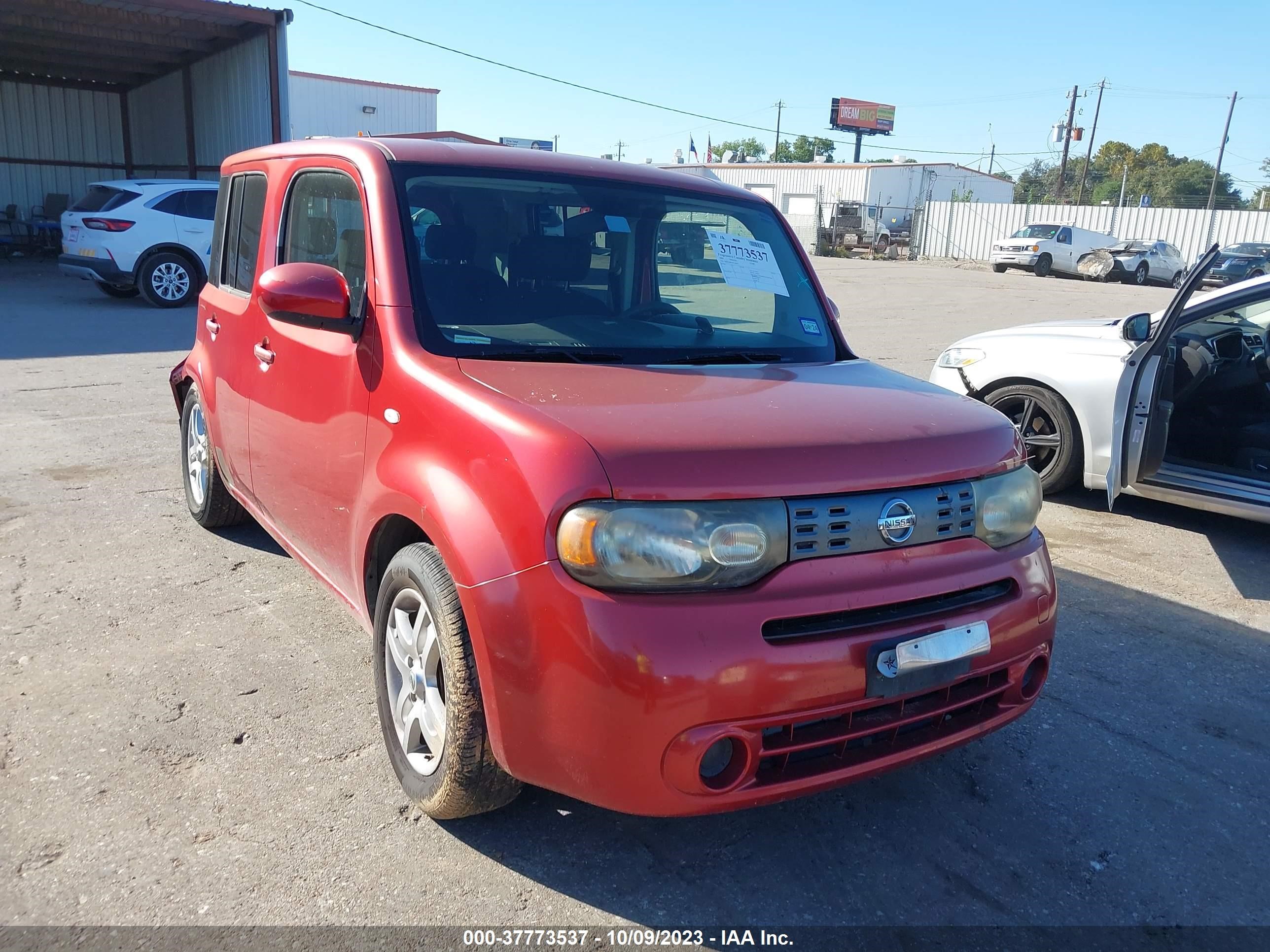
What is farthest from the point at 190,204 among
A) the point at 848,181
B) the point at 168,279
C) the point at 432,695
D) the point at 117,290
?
the point at 848,181

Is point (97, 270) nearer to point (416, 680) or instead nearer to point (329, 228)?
point (329, 228)

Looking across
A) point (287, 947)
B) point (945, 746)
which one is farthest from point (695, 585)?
point (287, 947)

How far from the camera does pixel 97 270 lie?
46.2 feet

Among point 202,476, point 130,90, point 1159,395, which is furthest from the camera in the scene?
point 130,90

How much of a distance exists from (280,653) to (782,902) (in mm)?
2141

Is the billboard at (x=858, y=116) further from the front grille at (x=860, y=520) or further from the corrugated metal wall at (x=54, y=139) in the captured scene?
the front grille at (x=860, y=520)

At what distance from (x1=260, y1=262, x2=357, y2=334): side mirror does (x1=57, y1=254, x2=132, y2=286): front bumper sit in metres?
13.0

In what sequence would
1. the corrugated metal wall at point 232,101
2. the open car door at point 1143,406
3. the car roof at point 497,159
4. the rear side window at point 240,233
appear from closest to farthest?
the car roof at point 497,159 → the rear side window at point 240,233 → the open car door at point 1143,406 → the corrugated metal wall at point 232,101

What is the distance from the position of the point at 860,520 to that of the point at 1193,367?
4.54 m

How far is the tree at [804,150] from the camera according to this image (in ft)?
337

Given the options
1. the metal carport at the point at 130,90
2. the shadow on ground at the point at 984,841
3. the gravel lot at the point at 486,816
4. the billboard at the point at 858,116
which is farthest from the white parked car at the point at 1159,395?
the billboard at the point at 858,116

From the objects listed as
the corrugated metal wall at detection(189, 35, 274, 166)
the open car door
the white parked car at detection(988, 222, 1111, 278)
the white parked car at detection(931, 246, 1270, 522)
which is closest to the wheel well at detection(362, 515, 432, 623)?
the open car door

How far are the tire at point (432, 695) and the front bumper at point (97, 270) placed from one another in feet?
44.2

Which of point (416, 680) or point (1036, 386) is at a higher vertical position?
point (1036, 386)
